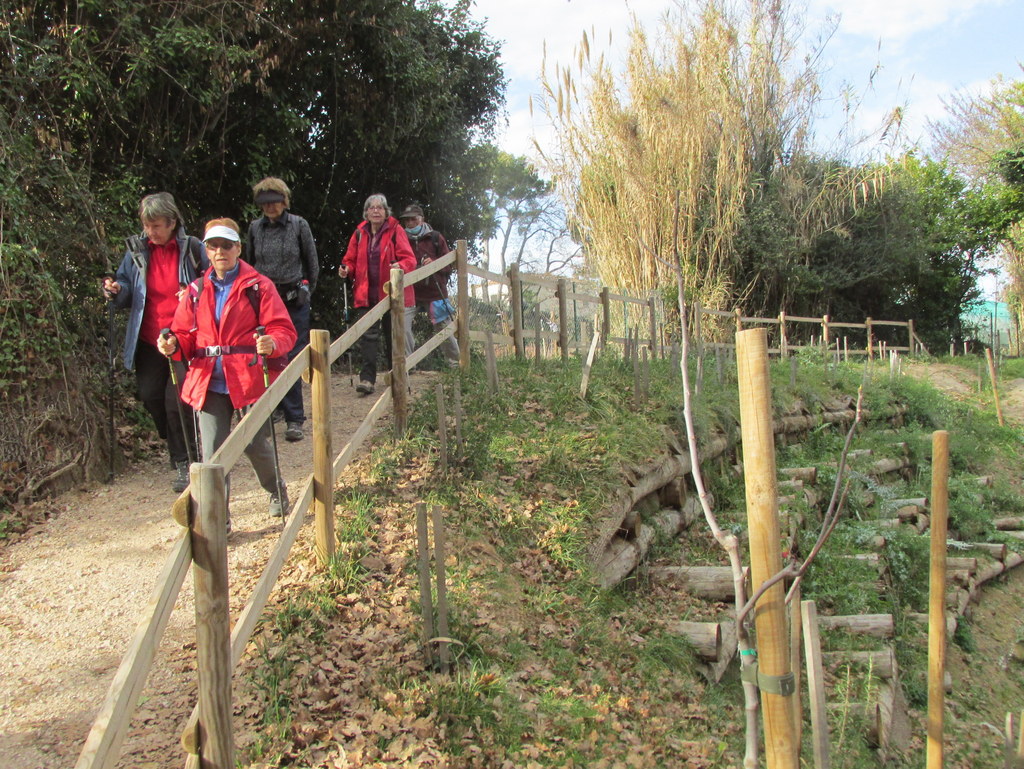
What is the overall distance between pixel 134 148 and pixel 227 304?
4889 millimetres

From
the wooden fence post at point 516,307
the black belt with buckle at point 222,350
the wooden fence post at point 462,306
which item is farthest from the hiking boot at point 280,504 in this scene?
the wooden fence post at point 516,307

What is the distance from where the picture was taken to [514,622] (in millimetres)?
4488

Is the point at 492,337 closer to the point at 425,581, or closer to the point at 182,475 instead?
the point at 182,475

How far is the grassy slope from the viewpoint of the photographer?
135 inches

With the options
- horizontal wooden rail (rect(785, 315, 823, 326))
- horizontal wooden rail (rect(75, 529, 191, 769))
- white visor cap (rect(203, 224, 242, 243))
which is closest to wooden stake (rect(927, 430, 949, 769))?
horizontal wooden rail (rect(75, 529, 191, 769))

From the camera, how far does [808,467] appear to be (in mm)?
9875

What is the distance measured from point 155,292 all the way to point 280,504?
5.79ft

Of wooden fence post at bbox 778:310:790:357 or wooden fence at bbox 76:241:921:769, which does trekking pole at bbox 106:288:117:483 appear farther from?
wooden fence post at bbox 778:310:790:357

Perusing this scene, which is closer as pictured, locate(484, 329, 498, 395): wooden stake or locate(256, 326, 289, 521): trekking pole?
locate(256, 326, 289, 521): trekking pole

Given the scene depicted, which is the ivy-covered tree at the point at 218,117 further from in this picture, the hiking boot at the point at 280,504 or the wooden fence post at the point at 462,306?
the wooden fence post at the point at 462,306

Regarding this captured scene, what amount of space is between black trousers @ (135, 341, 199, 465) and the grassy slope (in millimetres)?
1258

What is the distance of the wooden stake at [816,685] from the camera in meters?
2.70

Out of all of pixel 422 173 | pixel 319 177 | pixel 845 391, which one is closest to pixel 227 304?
pixel 319 177

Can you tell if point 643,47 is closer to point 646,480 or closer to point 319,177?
point 319,177
